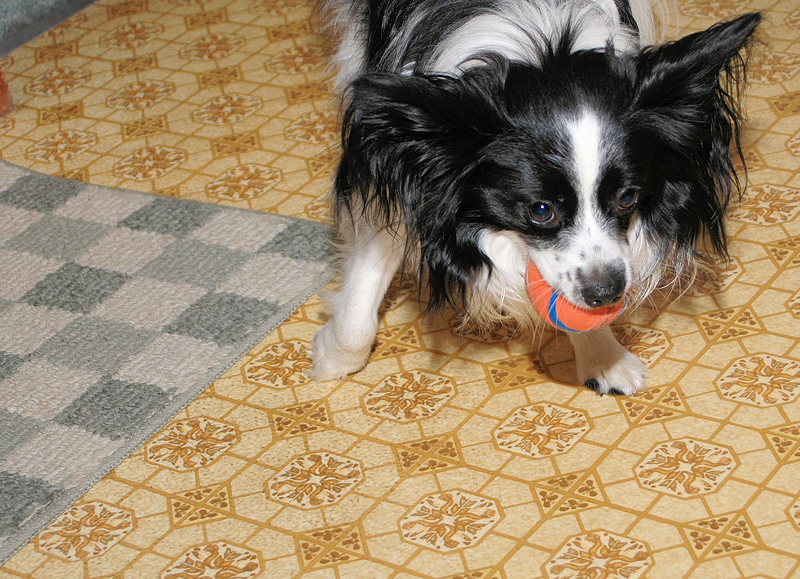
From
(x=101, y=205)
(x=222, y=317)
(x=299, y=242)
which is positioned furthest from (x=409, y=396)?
(x=101, y=205)

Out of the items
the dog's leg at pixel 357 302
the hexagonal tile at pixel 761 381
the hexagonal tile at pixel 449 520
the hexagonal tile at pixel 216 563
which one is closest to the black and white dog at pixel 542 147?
the dog's leg at pixel 357 302

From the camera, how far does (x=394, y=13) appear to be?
2.26 metres

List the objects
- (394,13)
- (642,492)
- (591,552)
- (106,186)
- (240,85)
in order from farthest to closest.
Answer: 1. (240,85)
2. (106,186)
3. (394,13)
4. (642,492)
5. (591,552)

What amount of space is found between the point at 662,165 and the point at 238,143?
1.95 metres

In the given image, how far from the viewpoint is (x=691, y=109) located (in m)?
1.85

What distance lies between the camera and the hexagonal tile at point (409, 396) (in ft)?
7.69

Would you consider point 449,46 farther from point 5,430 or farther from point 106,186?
point 106,186

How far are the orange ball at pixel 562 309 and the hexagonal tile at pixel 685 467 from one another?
0.37 metres

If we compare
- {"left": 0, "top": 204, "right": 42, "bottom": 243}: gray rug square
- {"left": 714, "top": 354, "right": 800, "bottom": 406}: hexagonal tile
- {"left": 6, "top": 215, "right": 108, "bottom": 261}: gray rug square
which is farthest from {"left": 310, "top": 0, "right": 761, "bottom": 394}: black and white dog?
{"left": 0, "top": 204, "right": 42, "bottom": 243}: gray rug square

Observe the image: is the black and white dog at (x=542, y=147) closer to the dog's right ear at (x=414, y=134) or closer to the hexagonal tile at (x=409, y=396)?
the dog's right ear at (x=414, y=134)

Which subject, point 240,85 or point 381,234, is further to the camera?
point 240,85

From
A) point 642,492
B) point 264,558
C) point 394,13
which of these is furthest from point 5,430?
point 642,492

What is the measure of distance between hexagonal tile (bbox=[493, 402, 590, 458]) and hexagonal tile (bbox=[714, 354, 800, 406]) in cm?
38

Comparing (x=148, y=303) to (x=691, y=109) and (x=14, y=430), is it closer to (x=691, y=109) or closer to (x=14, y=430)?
(x=14, y=430)
